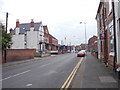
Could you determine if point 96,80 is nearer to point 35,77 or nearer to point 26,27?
point 35,77

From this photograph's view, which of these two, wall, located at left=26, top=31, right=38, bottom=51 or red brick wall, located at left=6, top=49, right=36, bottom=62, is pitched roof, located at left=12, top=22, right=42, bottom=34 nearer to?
wall, located at left=26, top=31, right=38, bottom=51

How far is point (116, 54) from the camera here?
40.9ft

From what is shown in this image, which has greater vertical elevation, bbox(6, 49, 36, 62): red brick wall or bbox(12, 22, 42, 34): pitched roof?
bbox(12, 22, 42, 34): pitched roof

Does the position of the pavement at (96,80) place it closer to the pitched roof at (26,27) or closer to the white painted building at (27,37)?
the white painted building at (27,37)

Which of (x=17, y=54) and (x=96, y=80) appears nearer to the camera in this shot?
(x=96, y=80)

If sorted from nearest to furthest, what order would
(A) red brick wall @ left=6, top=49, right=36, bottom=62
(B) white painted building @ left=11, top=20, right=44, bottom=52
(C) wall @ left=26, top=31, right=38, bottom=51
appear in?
(A) red brick wall @ left=6, top=49, right=36, bottom=62
(B) white painted building @ left=11, top=20, right=44, bottom=52
(C) wall @ left=26, top=31, right=38, bottom=51

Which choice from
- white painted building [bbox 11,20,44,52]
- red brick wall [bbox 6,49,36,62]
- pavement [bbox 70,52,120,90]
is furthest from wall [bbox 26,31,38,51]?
pavement [bbox 70,52,120,90]

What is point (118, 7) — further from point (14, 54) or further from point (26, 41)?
point (26, 41)

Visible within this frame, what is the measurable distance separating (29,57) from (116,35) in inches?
1038

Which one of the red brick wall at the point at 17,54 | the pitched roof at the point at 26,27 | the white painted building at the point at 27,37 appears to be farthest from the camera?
the pitched roof at the point at 26,27

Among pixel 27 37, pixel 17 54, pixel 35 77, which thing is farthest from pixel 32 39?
pixel 35 77

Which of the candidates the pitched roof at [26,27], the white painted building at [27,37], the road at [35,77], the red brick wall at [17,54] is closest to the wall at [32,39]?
the white painted building at [27,37]

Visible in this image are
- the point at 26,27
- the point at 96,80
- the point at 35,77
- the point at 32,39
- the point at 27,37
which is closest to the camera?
the point at 96,80

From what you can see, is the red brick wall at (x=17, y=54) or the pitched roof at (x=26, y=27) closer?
the red brick wall at (x=17, y=54)
